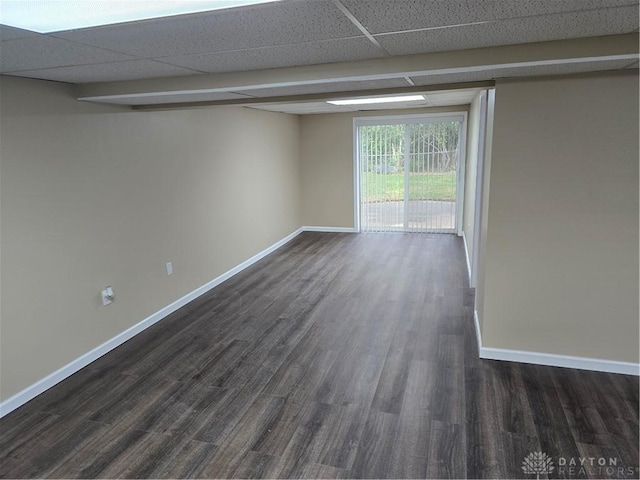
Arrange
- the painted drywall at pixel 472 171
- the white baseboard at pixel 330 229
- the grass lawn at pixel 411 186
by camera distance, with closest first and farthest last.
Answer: the painted drywall at pixel 472 171, the grass lawn at pixel 411 186, the white baseboard at pixel 330 229

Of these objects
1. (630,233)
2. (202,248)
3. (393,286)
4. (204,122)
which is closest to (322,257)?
(393,286)

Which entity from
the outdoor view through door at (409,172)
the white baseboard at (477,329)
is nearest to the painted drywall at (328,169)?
the outdoor view through door at (409,172)

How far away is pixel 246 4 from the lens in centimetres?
137

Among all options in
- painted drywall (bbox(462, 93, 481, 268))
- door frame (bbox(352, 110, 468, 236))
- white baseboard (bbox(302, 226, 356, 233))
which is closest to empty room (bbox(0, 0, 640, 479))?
painted drywall (bbox(462, 93, 481, 268))

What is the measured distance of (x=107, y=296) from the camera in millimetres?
3320

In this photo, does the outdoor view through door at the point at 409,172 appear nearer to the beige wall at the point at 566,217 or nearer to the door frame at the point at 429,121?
the door frame at the point at 429,121

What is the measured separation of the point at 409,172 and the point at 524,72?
4692 millimetres

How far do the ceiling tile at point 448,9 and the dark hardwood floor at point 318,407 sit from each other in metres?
2.04

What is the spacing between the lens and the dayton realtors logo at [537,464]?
2.02 metres

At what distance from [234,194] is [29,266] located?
275 centimetres

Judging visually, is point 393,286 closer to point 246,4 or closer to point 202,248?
point 202,248

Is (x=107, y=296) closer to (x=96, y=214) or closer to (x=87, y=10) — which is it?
(x=96, y=214)

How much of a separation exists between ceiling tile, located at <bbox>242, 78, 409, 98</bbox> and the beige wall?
0.73 meters

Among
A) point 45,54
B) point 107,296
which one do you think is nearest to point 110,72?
point 45,54
